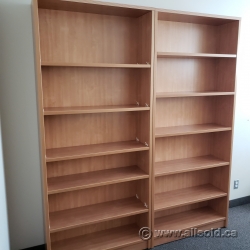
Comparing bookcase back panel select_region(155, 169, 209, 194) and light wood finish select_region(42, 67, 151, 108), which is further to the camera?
bookcase back panel select_region(155, 169, 209, 194)

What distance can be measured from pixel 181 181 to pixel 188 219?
40cm

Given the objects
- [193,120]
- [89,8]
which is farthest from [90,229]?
[89,8]

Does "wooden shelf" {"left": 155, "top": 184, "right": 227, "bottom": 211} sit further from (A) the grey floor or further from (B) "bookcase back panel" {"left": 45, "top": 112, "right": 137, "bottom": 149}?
(B) "bookcase back panel" {"left": 45, "top": 112, "right": 137, "bottom": 149}

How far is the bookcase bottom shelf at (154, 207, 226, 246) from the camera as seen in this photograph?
2572 millimetres

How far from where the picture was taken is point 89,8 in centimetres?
201

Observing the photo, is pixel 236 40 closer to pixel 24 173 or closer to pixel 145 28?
pixel 145 28

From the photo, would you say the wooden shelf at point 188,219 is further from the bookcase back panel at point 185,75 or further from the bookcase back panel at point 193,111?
the bookcase back panel at point 185,75

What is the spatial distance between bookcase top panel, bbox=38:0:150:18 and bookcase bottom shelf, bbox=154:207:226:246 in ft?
6.69

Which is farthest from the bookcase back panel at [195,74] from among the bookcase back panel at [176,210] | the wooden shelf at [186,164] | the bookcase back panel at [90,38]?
the bookcase back panel at [176,210]

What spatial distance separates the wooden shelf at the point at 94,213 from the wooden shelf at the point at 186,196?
246 mm

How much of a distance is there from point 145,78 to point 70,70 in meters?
0.65

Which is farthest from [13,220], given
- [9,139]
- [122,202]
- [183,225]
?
[183,225]

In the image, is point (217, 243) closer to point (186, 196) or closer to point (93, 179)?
point (186, 196)

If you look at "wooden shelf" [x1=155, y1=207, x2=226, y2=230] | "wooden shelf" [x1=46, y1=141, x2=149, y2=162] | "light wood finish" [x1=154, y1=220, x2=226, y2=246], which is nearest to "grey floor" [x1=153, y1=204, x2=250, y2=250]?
"light wood finish" [x1=154, y1=220, x2=226, y2=246]
